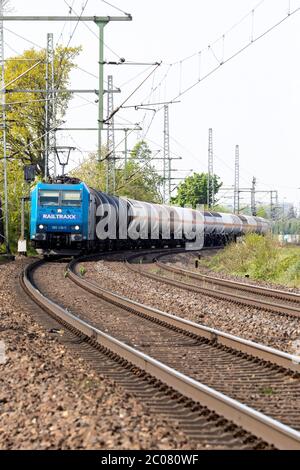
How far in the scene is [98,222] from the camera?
30.9 metres

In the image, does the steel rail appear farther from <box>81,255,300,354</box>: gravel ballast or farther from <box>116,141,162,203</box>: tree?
<box>116,141,162,203</box>: tree

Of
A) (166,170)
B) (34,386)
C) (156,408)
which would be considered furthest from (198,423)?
(166,170)

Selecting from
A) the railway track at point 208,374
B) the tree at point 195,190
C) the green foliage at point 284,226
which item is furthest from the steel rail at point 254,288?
the tree at point 195,190

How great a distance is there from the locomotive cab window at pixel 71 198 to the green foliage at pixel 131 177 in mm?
17980

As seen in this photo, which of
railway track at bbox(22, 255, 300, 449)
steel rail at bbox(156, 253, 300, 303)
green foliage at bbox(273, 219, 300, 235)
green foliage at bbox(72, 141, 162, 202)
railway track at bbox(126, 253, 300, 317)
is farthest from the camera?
green foliage at bbox(273, 219, 300, 235)

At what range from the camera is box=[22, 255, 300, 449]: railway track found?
17.7 ft

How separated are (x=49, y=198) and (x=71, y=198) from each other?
2.68ft

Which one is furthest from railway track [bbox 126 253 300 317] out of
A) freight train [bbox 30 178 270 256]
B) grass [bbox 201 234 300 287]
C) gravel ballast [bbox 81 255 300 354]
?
freight train [bbox 30 178 270 256]

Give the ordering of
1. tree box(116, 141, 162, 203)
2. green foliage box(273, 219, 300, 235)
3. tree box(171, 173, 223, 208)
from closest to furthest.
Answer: tree box(116, 141, 162, 203), green foliage box(273, 219, 300, 235), tree box(171, 173, 223, 208)

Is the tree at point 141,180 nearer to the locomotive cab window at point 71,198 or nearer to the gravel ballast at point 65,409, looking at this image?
the locomotive cab window at point 71,198

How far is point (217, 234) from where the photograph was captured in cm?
5150

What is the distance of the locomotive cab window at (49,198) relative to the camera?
2784cm
